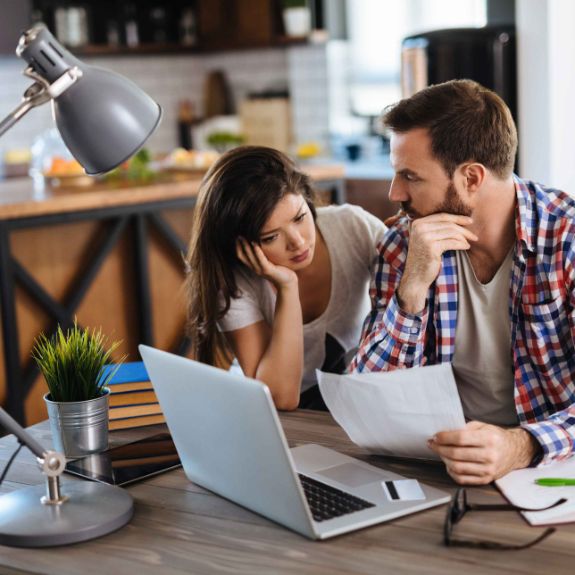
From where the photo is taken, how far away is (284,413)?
6.66ft

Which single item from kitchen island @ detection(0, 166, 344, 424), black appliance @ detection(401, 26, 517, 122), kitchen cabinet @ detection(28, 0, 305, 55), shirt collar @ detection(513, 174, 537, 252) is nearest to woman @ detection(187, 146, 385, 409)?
shirt collar @ detection(513, 174, 537, 252)

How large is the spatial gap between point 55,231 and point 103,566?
2.64m

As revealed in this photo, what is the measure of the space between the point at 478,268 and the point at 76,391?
892 mm

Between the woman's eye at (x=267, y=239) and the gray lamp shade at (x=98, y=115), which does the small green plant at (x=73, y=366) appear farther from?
the woman's eye at (x=267, y=239)

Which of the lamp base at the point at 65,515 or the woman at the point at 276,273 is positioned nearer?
the lamp base at the point at 65,515

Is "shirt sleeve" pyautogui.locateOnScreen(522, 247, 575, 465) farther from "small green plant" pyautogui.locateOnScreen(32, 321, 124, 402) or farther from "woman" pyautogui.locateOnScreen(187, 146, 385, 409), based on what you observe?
"small green plant" pyautogui.locateOnScreen(32, 321, 124, 402)

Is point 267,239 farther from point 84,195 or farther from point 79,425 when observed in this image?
point 84,195

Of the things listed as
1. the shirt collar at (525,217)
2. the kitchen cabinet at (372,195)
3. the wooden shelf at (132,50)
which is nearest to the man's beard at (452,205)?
the shirt collar at (525,217)

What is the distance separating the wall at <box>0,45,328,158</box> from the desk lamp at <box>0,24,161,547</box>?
5.10m

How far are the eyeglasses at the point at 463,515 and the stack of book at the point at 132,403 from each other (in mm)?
698

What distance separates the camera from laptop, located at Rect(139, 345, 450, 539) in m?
1.36

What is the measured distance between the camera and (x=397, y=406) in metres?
1.65

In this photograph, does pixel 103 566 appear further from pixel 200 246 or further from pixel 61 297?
pixel 61 297

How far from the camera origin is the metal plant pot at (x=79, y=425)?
1756mm
